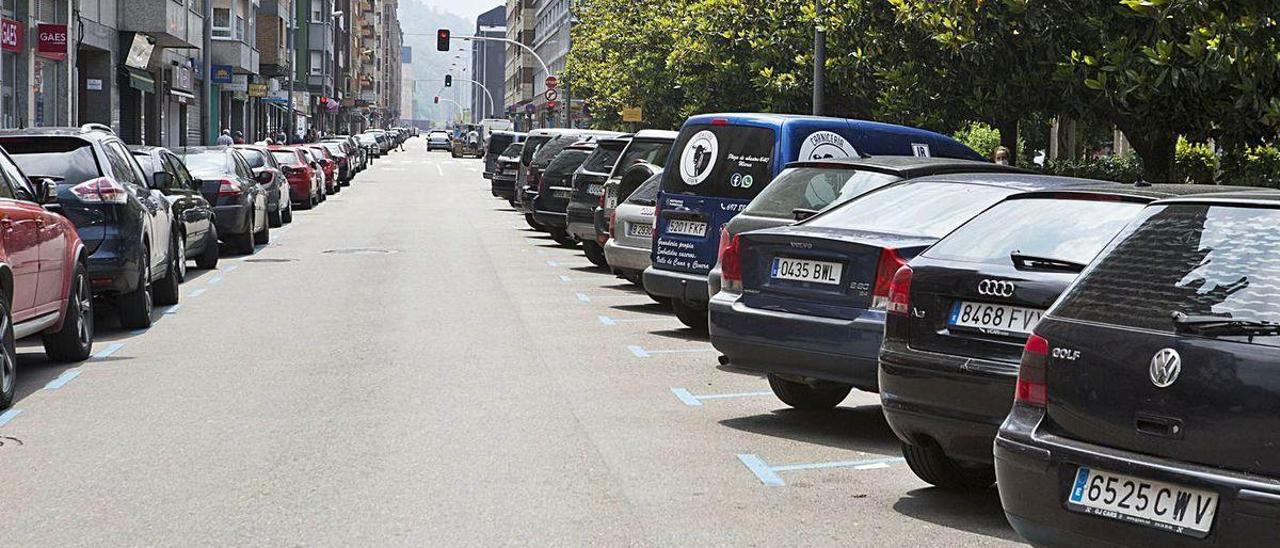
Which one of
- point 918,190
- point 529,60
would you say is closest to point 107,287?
point 918,190

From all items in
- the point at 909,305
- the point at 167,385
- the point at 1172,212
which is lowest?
the point at 167,385

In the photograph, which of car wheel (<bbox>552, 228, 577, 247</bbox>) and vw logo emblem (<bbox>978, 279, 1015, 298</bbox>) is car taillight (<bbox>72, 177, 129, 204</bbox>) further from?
car wheel (<bbox>552, 228, 577, 247</bbox>)

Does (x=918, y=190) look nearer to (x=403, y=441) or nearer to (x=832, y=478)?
(x=832, y=478)

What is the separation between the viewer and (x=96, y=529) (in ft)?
21.9

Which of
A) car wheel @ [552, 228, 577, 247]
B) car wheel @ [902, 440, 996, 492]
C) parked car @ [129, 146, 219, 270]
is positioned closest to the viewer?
car wheel @ [902, 440, 996, 492]

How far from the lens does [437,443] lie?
867cm


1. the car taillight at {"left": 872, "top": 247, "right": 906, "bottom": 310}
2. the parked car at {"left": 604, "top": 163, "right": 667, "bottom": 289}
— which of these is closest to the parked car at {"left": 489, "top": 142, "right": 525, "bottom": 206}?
the parked car at {"left": 604, "top": 163, "right": 667, "bottom": 289}

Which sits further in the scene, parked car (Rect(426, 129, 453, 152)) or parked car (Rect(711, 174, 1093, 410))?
parked car (Rect(426, 129, 453, 152))

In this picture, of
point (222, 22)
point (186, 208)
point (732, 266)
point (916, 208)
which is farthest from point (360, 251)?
point (222, 22)

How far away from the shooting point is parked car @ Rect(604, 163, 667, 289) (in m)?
16.2

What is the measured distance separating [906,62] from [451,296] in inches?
255

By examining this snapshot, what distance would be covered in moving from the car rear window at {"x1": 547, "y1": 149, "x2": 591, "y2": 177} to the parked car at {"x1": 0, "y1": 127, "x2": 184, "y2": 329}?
33.5 feet

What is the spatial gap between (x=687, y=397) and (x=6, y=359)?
153 inches

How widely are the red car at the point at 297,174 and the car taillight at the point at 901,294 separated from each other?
30822 mm
